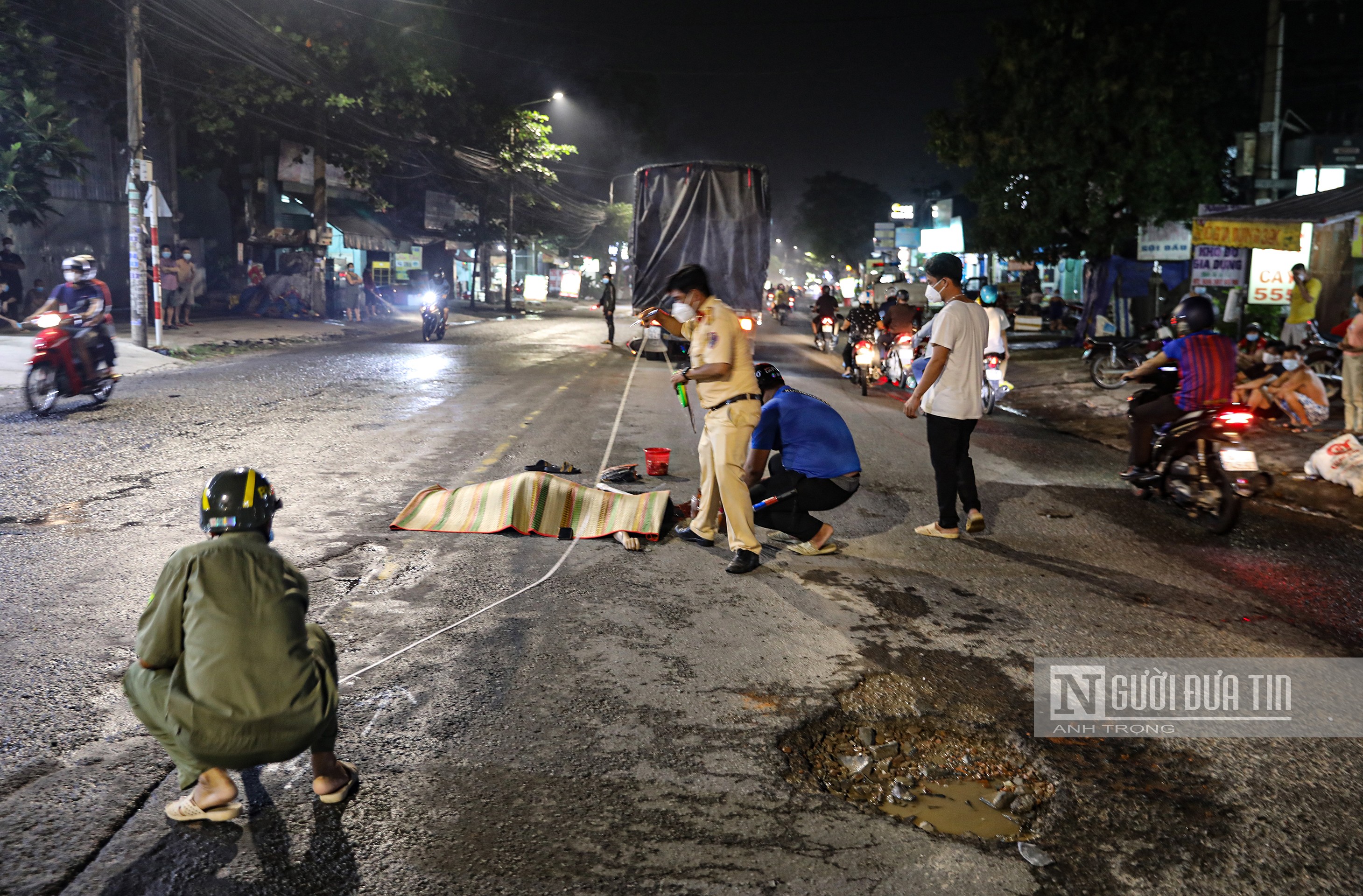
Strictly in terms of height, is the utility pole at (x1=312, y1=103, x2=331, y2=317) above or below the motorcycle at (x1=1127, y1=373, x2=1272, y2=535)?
above

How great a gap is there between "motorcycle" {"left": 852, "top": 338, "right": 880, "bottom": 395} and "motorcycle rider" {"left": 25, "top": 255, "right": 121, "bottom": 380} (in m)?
10.9

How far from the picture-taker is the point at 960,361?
6.88m

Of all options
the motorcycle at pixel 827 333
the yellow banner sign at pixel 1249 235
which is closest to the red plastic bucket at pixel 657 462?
the yellow banner sign at pixel 1249 235

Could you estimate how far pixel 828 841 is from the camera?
303 cm

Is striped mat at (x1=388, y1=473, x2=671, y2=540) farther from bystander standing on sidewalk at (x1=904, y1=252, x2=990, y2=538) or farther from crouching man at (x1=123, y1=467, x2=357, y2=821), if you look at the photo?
crouching man at (x1=123, y1=467, x2=357, y2=821)

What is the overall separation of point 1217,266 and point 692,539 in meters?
15.6

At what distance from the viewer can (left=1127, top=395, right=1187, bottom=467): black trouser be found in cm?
812

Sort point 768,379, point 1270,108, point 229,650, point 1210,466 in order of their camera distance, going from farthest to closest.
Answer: point 1270,108
point 1210,466
point 768,379
point 229,650

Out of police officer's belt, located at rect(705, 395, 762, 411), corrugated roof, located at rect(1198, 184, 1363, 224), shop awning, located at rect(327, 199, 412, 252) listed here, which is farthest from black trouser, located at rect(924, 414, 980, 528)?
shop awning, located at rect(327, 199, 412, 252)

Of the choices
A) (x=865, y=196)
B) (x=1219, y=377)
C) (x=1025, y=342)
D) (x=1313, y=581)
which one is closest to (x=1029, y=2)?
(x=1025, y=342)

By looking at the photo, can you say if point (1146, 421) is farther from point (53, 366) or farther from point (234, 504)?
point (53, 366)

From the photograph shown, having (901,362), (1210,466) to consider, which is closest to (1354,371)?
(1210,466)

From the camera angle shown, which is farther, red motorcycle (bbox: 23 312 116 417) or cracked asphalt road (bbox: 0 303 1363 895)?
red motorcycle (bbox: 23 312 116 417)

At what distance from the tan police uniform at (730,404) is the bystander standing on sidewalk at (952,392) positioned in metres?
1.37
